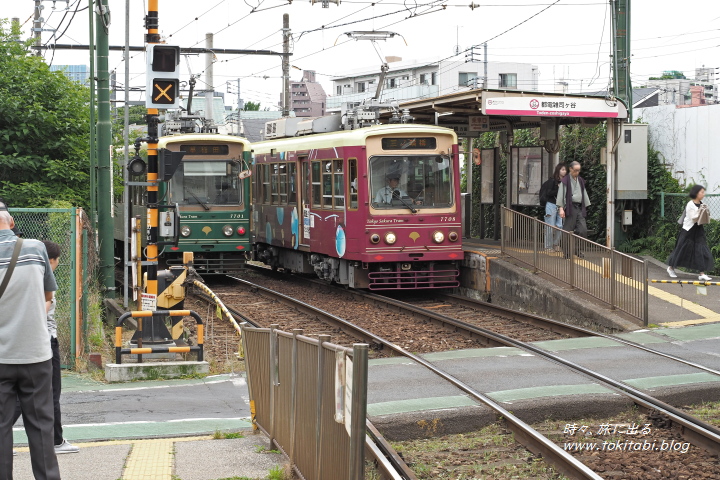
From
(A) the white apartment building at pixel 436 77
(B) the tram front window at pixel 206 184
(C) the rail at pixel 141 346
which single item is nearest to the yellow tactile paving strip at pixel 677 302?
(C) the rail at pixel 141 346

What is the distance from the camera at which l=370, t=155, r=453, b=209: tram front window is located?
1750cm

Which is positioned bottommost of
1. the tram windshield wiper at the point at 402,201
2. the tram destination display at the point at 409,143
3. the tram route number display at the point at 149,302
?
the tram route number display at the point at 149,302

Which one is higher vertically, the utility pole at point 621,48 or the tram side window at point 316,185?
the utility pole at point 621,48

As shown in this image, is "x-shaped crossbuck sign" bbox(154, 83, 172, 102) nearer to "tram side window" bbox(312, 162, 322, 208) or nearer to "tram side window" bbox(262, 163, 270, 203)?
"tram side window" bbox(312, 162, 322, 208)

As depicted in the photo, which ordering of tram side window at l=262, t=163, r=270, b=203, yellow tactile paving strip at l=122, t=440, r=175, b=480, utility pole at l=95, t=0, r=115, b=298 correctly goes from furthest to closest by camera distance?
tram side window at l=262, t=163, r=270, b=203 < utility pole at l=95, t=0, r=115, b=298 < yellow tactile paving strip at l=122, t=440, r=175, b=480

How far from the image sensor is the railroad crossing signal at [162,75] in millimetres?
11625

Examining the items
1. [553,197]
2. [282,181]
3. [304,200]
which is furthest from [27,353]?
[282,181]

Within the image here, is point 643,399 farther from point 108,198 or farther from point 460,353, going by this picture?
point 108,198

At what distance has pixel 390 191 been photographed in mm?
17641

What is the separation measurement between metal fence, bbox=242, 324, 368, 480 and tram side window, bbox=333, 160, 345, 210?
1001 centimetres

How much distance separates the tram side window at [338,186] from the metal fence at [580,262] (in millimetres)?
3096

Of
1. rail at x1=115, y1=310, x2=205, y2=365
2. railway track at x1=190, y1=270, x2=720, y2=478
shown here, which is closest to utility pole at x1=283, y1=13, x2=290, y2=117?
railway track at x1=190, y1=270, x2=720, y2=478

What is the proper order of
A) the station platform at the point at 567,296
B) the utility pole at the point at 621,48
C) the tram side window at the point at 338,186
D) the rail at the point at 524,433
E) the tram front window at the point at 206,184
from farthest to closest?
the tram front window at the point at 206,184
the utility pole at the point at 621,48
the tram side window at the point at 338,186
the station platform at the point at 567,296
the rail at the point at 524,433

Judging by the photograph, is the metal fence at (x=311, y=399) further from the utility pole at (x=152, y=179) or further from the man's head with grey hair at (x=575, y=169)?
the man's head with grey hair at (x=575, y=169)
